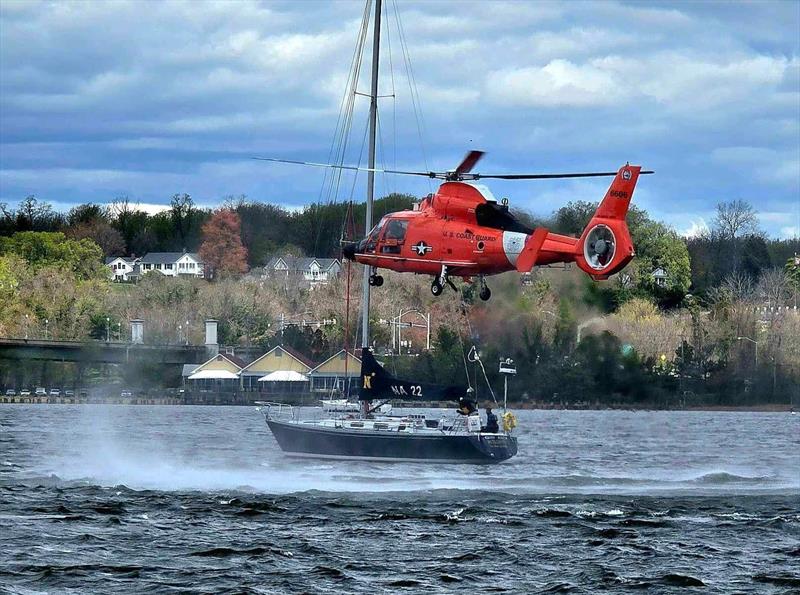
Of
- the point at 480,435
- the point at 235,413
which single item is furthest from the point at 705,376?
the point at 235,413

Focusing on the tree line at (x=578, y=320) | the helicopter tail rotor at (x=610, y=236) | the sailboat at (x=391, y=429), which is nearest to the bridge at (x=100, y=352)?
the tree line at (x=578, y=320)

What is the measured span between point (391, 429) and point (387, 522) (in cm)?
1685

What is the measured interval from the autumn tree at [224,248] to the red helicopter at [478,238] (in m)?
113

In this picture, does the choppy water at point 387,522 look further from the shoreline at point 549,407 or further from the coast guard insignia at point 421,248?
the coast guard insignia at point 421,248

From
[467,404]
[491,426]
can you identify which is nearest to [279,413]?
[491,426]

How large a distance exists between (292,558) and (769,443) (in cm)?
5905

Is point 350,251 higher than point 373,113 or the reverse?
the reverse

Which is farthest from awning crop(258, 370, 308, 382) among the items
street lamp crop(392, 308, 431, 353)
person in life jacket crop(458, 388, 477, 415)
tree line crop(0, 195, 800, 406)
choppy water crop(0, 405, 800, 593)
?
person in life jacket crop(458, 388, 477, 415)

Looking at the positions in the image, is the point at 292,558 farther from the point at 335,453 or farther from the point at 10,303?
the point at 10,303

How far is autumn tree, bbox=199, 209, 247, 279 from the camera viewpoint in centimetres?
16385

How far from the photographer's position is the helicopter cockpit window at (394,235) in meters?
49.5

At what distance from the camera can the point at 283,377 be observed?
13988 cm

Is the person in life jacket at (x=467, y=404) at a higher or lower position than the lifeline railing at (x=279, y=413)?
higher

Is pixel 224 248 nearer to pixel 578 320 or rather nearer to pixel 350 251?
pixel 578 320
